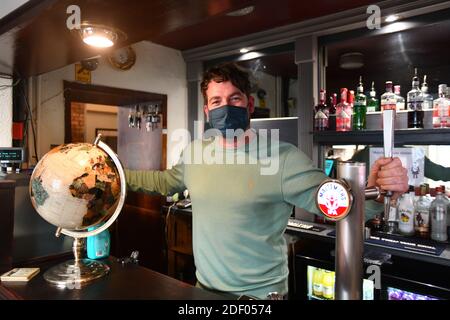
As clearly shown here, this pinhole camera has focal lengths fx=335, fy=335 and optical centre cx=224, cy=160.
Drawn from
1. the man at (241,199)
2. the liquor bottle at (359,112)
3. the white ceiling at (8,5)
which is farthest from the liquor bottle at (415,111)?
the white ceiling at (8,5)

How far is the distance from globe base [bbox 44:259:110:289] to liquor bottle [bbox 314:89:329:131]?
7.14 ft

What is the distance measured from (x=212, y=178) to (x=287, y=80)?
3.28m

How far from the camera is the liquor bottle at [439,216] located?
2312 millimetres

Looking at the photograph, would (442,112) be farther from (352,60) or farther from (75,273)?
(75,273)

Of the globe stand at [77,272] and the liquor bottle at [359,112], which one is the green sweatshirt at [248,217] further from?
the liquor bottle at [359,112]

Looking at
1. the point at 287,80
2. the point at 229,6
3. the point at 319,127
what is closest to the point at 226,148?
the point at 229,6

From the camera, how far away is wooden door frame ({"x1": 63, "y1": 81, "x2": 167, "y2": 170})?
311 cm

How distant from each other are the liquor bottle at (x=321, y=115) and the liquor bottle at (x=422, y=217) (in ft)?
3.04

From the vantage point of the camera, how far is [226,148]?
59.0 inches

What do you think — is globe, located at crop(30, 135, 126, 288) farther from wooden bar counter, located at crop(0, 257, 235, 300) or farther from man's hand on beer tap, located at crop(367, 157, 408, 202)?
man's hand on beer tap, located at crop(367, 157, 408, 202)

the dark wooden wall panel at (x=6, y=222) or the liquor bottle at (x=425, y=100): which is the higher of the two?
the liquor bottle at (x=425, y=100)

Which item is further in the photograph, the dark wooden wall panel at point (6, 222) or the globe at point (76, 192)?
the dark wooden wall panel at point (6, 222)

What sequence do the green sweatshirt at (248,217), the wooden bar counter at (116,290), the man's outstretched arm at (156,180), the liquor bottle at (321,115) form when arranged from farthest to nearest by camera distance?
the liquor bottle at (321,115)
the man's outstretched arm at (156,180)
the green sweatshirt at (248,217)
the wooden bar counter at (116,290)
